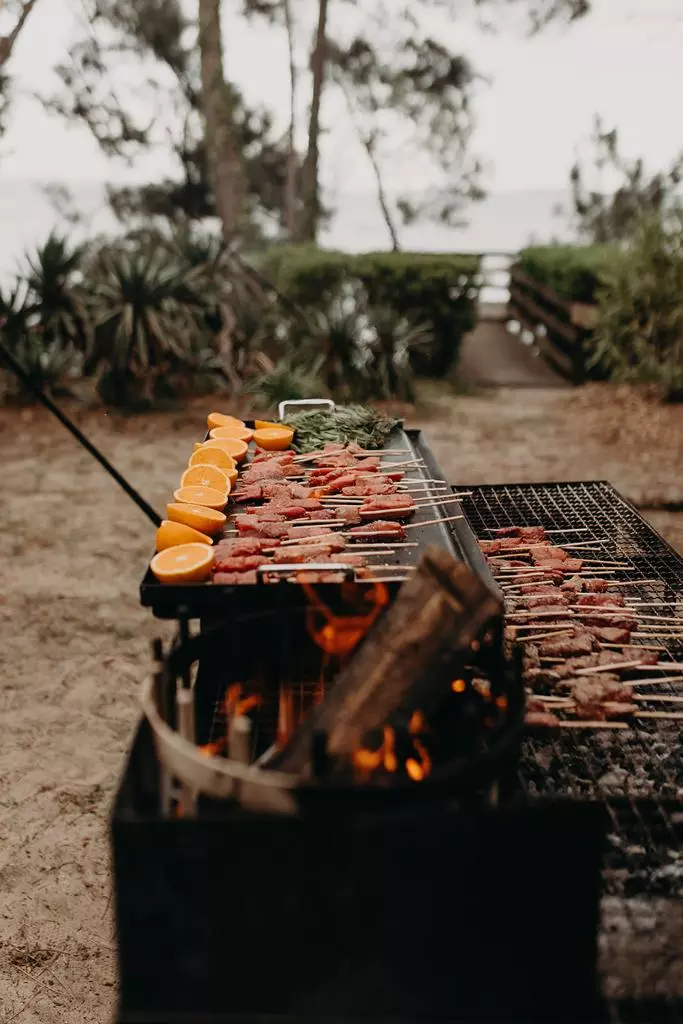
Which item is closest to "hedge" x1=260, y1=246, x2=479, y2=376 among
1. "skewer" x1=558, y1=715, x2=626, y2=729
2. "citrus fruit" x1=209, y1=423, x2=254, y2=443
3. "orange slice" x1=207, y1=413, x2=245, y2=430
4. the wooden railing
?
the wooden railing

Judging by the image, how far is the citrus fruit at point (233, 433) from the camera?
5.17 meters

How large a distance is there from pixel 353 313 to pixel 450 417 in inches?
71.5

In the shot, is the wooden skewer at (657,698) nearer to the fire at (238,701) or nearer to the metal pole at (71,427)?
the fire at (238,701)

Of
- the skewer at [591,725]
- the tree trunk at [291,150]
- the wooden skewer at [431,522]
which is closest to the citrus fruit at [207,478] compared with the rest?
the wooden skewer at [431,522]

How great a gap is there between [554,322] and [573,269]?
854mm

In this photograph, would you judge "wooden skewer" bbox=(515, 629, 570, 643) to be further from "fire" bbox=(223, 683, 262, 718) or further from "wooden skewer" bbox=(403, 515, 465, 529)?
"fire" bbox=(223, 683, 262, 718)

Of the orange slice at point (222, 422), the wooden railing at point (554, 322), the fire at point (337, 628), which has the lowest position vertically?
the wooden railing at point (554, 322)

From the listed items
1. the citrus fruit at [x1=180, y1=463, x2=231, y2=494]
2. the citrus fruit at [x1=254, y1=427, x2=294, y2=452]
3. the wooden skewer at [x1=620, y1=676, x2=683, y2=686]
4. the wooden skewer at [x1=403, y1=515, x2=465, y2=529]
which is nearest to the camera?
the wooden skewer at [x1=620, y1=676, x2=683, y2=686]

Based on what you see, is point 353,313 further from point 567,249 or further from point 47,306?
point 567,249

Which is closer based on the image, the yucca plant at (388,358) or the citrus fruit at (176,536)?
the citrus fruit at (176,536)

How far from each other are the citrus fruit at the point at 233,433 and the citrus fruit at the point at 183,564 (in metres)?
1.93

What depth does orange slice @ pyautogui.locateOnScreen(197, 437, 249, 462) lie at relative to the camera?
15.7 ft

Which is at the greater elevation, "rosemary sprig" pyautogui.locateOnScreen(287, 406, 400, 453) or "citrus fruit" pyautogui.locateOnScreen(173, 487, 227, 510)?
"citrus fruit" pyautogui.locateOnScreen(173, 487, 227, 510)

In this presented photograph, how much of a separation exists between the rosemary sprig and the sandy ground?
1.67 m
